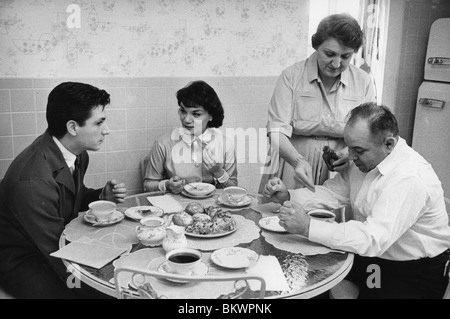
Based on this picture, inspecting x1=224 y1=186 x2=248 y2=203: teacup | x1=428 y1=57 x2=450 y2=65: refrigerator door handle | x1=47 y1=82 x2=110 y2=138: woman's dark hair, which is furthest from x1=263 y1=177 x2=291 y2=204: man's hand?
x1=428 y1=57 x2=450 y2=65: refrigerator door handle

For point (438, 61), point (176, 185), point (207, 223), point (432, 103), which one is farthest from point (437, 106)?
point (207, 223)

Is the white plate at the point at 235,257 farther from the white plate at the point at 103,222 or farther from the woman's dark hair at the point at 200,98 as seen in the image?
the woman's dark hair at the point at 200,98

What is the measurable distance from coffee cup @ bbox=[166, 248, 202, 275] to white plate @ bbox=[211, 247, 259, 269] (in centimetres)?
9

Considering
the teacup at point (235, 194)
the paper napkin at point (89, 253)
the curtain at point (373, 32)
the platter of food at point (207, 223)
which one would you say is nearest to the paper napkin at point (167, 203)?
the platter of food at point (207, 223)

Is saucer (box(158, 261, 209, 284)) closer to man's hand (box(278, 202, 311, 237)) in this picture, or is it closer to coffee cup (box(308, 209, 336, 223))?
man's hand (box(278, 202, 311, 237))

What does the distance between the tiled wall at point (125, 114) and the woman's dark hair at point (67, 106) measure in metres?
0.98

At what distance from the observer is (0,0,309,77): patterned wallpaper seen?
118 inches

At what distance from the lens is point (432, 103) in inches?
174

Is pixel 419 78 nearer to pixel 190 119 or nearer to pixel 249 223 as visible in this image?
pixel 190 119

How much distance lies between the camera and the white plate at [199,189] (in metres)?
2.55

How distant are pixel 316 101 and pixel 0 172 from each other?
203 centimetres
